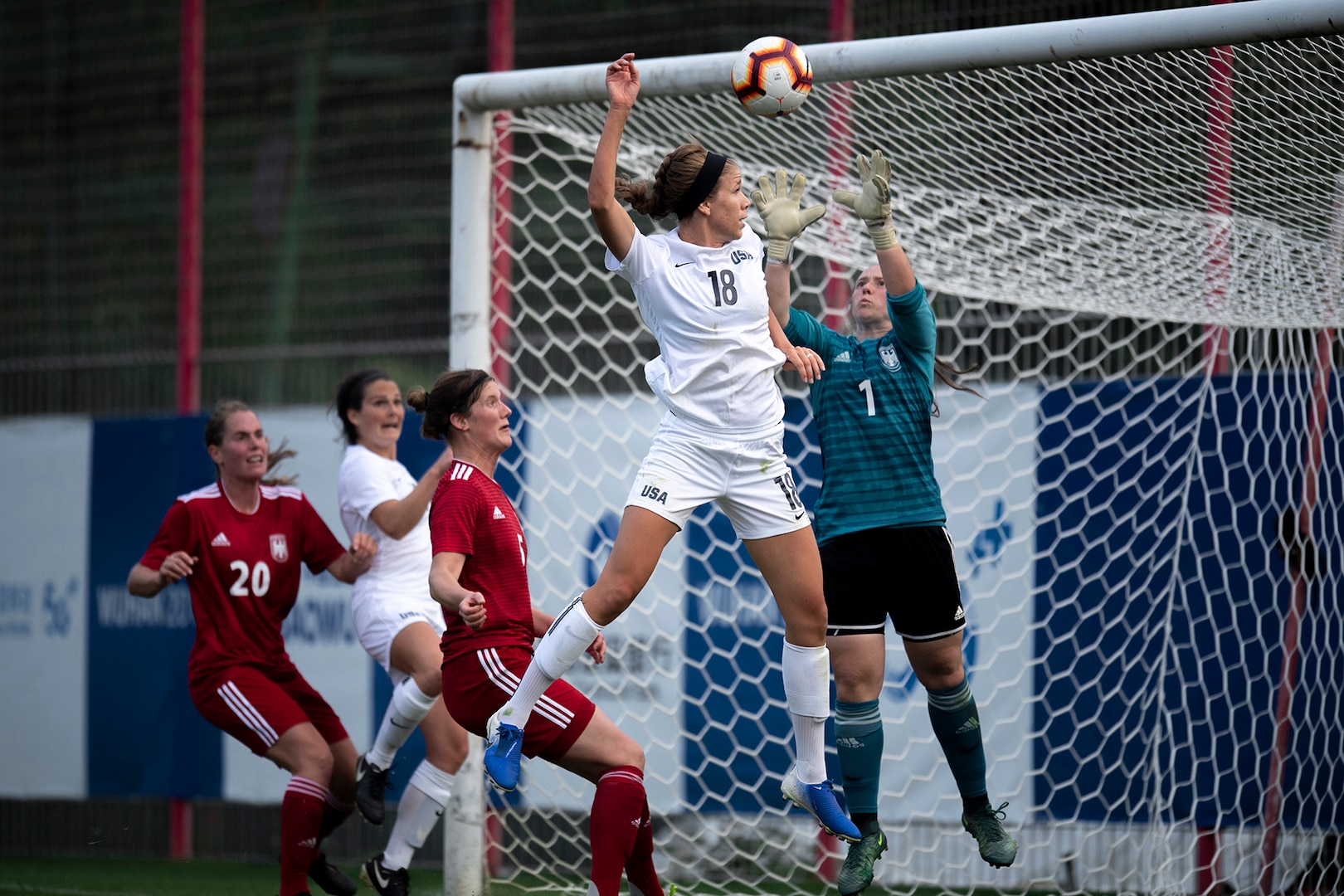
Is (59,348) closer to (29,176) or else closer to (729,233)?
(29,176)

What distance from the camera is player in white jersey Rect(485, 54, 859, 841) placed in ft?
12.3

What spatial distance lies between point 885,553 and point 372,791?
2172 mm

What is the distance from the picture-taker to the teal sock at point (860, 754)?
4.29 m

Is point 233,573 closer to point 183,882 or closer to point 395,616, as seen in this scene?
point 395,616

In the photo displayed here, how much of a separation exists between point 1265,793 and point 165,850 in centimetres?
547

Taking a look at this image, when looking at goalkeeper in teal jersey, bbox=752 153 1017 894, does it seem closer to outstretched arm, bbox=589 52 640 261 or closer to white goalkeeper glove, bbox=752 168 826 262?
white goalkeeper glove, bbox=752 168 826 262

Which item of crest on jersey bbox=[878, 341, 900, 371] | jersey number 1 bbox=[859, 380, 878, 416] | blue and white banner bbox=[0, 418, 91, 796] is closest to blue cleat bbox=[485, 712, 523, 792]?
jersey number 1 bbox=[859, 380, 878, 416]

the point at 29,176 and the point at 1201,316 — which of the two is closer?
the point at 1201,316

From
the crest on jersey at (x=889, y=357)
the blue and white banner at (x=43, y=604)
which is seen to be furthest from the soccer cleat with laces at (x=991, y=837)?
the blue and white banner at (x=43, y=604)

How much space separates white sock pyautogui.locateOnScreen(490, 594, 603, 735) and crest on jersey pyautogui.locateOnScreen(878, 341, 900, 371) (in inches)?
53.8

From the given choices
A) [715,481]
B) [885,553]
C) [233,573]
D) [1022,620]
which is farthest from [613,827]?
[1022,620]

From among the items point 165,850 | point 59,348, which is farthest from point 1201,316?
point 59,348

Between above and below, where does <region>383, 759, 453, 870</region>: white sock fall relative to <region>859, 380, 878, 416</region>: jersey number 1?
below

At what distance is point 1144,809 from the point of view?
5523 mm
